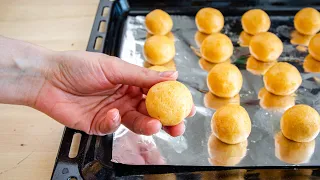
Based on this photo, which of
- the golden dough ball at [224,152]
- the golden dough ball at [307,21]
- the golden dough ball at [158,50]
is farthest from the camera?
the golden dough ball at [307,21]

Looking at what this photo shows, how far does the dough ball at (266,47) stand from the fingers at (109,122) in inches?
33.5

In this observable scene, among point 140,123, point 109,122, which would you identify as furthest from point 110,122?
point 140,123

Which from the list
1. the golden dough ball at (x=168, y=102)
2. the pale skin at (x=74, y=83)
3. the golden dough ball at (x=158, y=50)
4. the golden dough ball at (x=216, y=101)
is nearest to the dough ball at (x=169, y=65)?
the golden dough ball at (x=158, y=50)

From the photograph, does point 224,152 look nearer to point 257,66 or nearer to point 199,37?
point 257,66

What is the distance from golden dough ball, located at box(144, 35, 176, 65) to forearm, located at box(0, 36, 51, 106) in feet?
1.87

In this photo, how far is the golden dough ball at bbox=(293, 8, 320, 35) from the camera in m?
1.91

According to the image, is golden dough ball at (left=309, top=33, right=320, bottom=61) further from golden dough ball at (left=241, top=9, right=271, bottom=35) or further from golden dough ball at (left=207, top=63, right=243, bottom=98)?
golden dough ball at (left=207, top=63, right=243, bottom=98)

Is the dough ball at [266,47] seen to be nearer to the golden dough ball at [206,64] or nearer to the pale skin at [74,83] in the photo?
the golden dough ball at [206,64]

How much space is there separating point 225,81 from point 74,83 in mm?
610

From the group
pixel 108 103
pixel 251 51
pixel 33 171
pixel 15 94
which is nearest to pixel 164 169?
pixel 108 103

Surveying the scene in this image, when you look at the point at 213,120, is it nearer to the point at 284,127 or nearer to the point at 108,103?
the point at 284,127

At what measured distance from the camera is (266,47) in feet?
5.79

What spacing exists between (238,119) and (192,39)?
2.23ft

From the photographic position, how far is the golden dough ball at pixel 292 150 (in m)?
1.34
